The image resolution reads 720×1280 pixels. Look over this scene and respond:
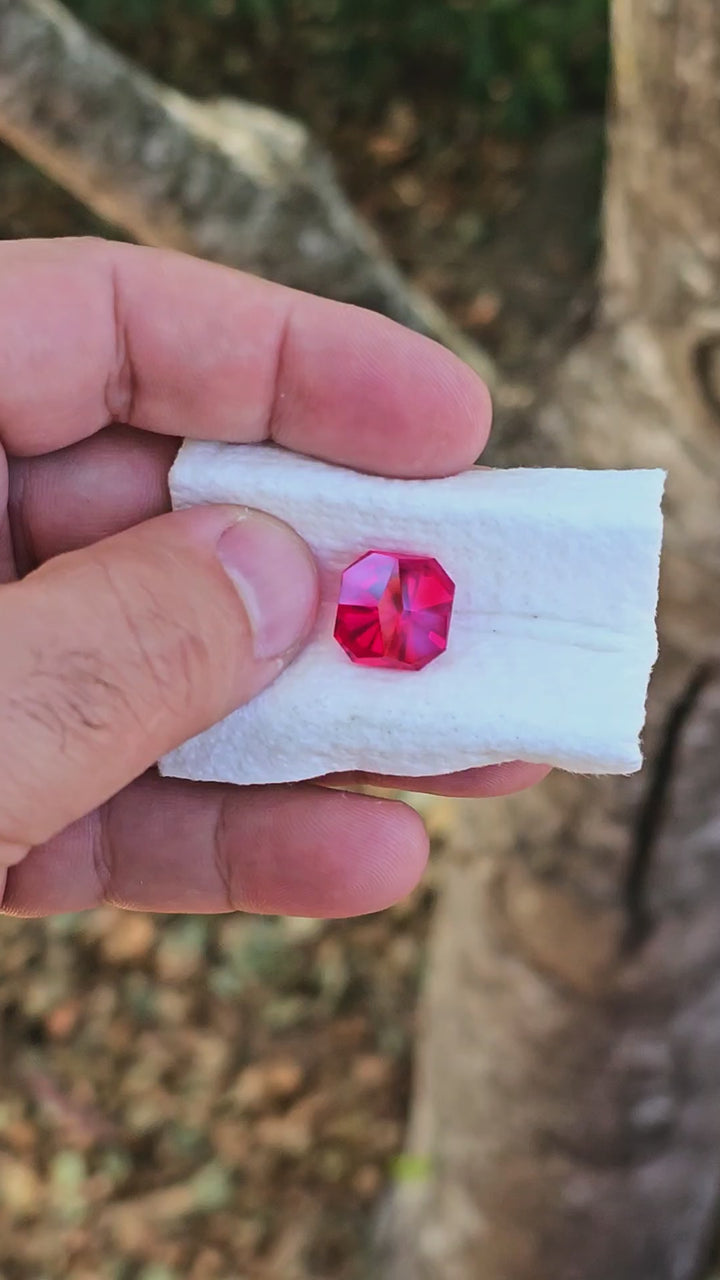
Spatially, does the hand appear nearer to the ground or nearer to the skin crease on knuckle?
the skin crease on knuckle

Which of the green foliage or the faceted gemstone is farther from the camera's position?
the green foliage

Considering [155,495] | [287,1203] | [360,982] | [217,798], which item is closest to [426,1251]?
[287,1203]

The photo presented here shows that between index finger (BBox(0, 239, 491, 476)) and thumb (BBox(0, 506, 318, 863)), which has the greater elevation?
index finger (BBox(0, 239, 491, 476))

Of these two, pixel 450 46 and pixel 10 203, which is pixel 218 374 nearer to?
pixel 10 203


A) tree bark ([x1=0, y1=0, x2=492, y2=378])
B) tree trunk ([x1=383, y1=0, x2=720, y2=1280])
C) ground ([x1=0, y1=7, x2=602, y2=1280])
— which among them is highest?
tree bark ([x1=0, y1=0, x2=492, y2=378])

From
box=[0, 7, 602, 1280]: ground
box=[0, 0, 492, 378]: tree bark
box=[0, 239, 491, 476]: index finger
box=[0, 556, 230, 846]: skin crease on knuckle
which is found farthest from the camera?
box=[0, 7, 602, 1280]: ground

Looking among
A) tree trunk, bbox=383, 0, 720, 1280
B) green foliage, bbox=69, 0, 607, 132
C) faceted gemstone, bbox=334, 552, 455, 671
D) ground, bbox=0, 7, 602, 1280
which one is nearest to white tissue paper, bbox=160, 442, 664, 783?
faceted gemstone, bbox=334, 552, 455, 671
